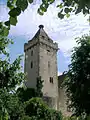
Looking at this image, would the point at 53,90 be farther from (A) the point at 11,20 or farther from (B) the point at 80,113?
(A) the point at 11,20

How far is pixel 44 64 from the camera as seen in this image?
56.5m

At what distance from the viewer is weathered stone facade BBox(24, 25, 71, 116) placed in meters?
55.2

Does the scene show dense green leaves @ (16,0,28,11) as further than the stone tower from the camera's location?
No

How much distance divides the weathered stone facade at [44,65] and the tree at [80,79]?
1391 inches

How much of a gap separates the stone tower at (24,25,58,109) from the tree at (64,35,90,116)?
35300 millimetres

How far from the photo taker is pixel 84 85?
16484 mm

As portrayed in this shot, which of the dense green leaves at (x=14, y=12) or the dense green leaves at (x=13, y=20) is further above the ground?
the dense green leaves at (x=14, y=12)

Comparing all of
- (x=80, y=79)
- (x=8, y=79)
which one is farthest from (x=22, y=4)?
(x=80, y=79)

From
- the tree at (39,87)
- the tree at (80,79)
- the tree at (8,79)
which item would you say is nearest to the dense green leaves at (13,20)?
the tree at (8,79)

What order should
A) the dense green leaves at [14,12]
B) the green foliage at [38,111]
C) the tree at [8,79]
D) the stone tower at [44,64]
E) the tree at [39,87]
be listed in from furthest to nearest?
the stone tower at [44,64], the tree at [39,87], the green foliage at [38,111], the tree at [8,79], the dense green leaves at [14,12]

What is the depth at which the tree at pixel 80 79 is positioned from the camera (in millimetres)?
16303

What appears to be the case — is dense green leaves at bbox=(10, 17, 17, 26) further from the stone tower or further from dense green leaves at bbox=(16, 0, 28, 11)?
the stone tower

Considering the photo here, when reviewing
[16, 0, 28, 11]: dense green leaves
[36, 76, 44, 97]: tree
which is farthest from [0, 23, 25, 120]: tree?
[36, 76, 44, 97]: tree

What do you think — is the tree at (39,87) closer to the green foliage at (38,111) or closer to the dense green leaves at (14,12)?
the green foliage at (38,111)
